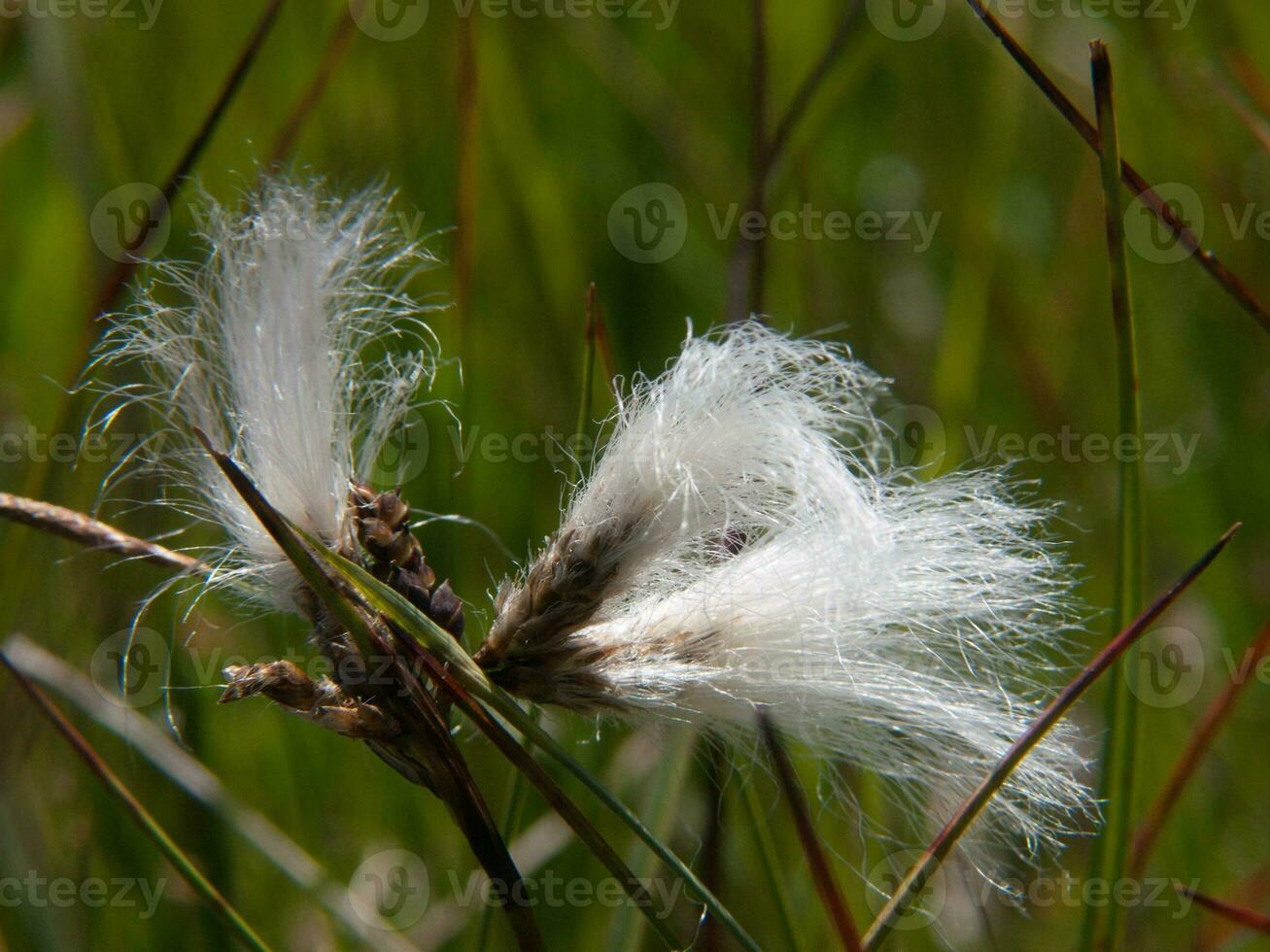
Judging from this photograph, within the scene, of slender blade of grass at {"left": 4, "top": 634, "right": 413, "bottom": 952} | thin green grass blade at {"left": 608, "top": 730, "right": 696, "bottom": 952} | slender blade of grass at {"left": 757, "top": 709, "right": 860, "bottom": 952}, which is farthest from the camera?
slender blade of grass at {"left": 4, "top": 634, "right": 413, "bottom": 952}

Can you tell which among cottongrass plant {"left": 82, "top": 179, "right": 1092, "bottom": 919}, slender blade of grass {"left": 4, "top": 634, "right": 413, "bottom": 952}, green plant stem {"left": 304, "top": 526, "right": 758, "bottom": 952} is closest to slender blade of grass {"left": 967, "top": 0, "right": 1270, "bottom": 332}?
cottongrass plant {"left": 82, "top": 179, "right": 1092, "bottom": 919}

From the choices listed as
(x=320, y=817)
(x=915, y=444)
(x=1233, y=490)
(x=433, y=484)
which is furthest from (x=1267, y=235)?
(x=320, y=817)

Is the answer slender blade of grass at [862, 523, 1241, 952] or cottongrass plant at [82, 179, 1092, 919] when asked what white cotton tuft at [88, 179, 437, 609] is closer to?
cottongrass plant at [82, 179, 1092, 919]

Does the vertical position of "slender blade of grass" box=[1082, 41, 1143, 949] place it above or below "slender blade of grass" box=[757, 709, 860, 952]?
above

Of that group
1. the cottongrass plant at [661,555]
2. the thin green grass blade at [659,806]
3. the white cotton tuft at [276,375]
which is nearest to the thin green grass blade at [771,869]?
the cottongrass plant at [661,555]

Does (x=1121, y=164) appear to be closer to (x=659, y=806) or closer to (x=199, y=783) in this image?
(x=659, y=806)

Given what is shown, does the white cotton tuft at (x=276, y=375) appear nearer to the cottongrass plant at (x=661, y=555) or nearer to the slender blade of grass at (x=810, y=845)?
the cottongrass plant at (x=661, y=555)

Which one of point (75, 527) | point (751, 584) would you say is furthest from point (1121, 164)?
point (75, 527)
